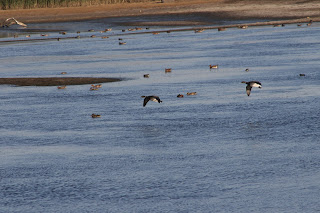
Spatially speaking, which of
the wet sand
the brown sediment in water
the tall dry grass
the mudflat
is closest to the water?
the brown sediment in water

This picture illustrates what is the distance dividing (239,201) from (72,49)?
1253 inches

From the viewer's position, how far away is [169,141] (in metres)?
16.1

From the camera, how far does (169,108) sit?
20.4 meters

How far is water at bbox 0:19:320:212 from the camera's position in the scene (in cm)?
1197

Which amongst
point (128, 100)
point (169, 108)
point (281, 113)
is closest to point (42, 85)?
point (128, 100)

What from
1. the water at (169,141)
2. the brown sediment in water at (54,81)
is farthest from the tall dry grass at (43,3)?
the brown sediment in water at (54,81)

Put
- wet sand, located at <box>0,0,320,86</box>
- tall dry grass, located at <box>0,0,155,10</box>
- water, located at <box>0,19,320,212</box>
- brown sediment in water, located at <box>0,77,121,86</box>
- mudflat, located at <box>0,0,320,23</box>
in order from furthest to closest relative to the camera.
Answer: tall dry grass, located at <box>0,0,155,10</box>, mudflat, located at <box>0,0,320,23</box>, wet sand, located at <box>0,0,320,86</box>, brown sediment in water, located at <box>0,77,121,86</box>, water, located at <box>0,19,320,212</box>

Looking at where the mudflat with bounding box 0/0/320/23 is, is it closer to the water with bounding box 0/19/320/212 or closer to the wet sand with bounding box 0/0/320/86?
the wet sand with bounding box 0/0/320/86

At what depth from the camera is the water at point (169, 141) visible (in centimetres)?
1197

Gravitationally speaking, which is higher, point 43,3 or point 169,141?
point 43,3

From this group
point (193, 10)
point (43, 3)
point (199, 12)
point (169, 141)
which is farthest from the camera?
point (43, 3)

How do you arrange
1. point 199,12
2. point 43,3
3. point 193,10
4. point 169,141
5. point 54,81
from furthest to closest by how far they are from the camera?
1. point 43,3
2. point 193,10
3. point 199,12
4. point 54,81
5. point 169,141

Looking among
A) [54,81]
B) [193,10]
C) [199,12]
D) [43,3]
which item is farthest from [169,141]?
[43,3]

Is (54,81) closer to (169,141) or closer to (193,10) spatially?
(169,141)
